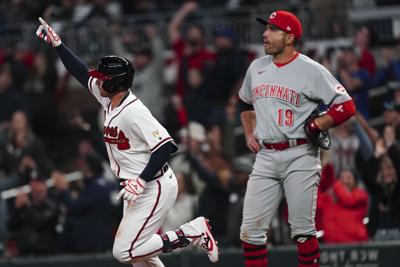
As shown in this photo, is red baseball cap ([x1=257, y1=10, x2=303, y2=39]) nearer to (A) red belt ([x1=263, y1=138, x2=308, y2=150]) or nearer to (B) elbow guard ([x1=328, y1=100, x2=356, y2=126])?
(B) elbow guard ([x1=328, y1=100, x2=356, y2=126])

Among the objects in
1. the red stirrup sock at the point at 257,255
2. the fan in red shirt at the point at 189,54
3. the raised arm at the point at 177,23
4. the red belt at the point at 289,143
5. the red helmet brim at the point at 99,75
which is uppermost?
the red helmet brim at the point at 99,75

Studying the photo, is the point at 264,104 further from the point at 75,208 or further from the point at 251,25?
the point at 251,25

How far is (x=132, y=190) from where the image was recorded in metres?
8.18

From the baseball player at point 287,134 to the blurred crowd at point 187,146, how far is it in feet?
7.00

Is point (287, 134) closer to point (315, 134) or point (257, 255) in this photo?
point (315, 134)

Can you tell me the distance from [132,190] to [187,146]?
4459mm

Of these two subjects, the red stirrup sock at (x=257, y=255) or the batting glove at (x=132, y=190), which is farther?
the red stirrup sock at (x=257, y=255)

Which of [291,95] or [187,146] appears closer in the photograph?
[291,95]

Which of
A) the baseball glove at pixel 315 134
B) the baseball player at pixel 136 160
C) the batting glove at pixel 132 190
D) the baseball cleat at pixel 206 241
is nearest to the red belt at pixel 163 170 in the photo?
the baseball player at pixel 136 160

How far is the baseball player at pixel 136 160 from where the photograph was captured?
8383 mm

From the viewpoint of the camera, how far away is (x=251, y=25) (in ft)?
53.7

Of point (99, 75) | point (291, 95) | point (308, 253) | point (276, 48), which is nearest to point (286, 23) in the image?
point (276, 48)

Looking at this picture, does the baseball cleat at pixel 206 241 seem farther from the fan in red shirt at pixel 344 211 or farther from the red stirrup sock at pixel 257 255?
the fan in red shirt at pixel 344 211

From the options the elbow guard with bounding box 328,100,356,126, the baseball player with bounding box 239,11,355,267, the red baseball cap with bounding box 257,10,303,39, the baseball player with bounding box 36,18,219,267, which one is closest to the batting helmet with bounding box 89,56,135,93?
the baseball player with bounding box 36,18,219,267
